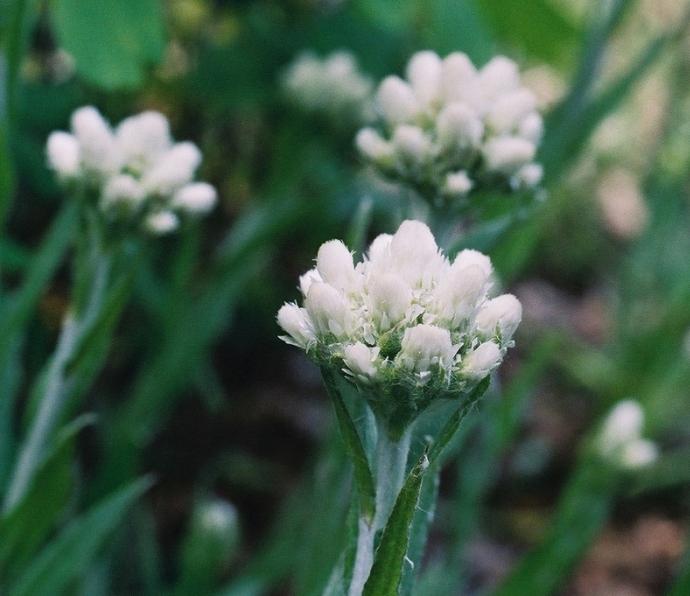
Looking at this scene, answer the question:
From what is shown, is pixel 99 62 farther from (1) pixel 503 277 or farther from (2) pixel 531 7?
(2) pixel 531 7

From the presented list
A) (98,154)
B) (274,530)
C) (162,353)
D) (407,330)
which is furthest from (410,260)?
(274,530)

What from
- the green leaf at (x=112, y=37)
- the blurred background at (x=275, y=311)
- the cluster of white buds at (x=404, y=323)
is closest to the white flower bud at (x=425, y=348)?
the cluster of white buds at (x=404, y=323)

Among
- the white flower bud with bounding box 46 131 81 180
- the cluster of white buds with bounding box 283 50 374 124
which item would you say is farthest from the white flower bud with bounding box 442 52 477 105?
the cluster of white buds with bounding box 283 50 374 124

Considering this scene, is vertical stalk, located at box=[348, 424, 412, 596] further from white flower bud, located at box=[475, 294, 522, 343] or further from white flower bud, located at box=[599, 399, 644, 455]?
white flower bud, located at box=[599, 399, 644, 455]

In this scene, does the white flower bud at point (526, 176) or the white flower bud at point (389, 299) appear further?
the white flower bud at point (526, 176)

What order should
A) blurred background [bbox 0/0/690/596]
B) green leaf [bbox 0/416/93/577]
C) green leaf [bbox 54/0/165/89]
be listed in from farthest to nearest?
blurred background [bbox 0/0/690/596]
green leaf [bbox 54/0/165/89]
green leaf [bbox 0/416/93/577]

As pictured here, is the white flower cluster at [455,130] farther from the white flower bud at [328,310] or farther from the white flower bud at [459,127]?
the white flower bud at [328,310]
